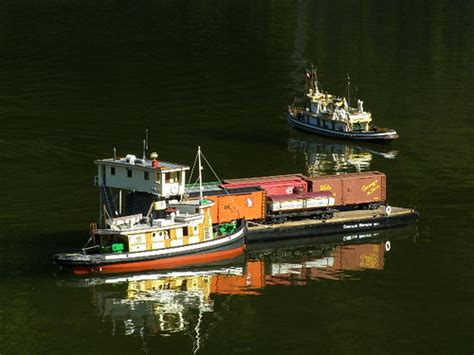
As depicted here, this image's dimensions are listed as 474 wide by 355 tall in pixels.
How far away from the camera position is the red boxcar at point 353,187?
12000cm

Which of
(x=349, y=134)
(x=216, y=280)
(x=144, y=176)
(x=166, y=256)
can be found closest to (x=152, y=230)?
(x=166, y=256)

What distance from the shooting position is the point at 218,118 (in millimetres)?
172625

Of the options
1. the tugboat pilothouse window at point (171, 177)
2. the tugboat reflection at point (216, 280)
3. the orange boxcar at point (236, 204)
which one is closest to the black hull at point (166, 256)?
the tugboat reflection at point (216, 280)

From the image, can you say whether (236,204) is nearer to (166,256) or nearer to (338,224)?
(338,224)

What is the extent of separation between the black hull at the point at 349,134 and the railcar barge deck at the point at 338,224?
38233mm

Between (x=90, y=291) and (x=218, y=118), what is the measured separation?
3054 inches

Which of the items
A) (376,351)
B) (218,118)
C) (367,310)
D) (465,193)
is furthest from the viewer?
(218,118)

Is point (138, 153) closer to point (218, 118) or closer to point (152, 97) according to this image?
point (218, 118)

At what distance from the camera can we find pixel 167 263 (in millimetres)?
103688

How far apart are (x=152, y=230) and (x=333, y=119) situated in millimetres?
67352

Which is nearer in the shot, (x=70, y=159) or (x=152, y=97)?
(x=70, y=159)

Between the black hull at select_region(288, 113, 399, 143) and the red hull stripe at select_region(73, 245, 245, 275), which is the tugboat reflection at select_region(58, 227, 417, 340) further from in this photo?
the black hull at select_region(288, 113, 399, 143)

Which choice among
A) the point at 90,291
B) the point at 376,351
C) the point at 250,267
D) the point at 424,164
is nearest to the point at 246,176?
the point at 424,164

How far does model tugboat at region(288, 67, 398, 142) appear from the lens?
16200 centimetres
